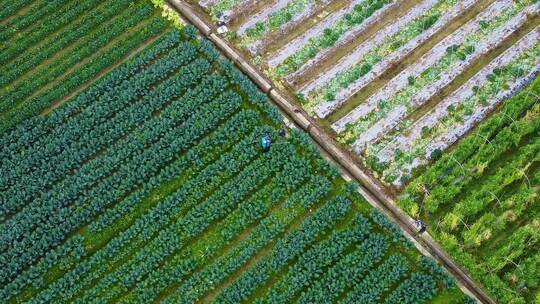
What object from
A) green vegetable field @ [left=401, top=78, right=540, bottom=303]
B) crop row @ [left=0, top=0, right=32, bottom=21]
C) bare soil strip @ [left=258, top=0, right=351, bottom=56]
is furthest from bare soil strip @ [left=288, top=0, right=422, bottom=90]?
crop row @ [left=0, top=0, right=32, bottom=21]

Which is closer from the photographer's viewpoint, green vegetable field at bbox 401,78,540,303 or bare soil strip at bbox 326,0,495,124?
green vegetable field at bbox 401,78,540,303

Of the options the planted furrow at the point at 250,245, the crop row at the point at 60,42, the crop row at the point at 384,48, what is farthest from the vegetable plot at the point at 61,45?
the planted furrow at the point at 250,245

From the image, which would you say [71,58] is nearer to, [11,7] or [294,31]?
[11,7]

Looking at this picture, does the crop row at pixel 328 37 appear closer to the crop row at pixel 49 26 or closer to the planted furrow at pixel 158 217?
the planted furrow at pixel 158 217

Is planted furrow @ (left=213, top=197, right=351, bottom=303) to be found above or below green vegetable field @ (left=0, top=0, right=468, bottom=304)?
below

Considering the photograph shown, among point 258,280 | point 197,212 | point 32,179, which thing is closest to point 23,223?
point 32,179

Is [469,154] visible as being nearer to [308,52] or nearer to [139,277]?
[308,52]

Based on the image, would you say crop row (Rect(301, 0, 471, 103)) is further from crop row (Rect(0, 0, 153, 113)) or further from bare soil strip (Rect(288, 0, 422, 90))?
crop row (Rect(0, 0, 153, 113))
